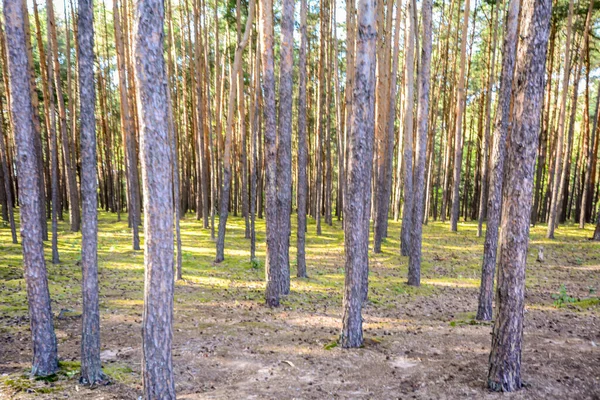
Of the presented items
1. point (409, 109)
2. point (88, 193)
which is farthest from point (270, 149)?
point (409, 109)

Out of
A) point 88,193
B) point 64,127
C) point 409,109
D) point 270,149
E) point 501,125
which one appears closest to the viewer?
point 88,193

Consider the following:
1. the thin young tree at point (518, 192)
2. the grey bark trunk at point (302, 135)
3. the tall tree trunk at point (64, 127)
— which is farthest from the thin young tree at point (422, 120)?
the tall tree trunk at point (64, 127)

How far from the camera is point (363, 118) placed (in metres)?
6.48

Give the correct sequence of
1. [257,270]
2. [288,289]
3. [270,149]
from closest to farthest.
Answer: [270,149], [288,289], [257,270]

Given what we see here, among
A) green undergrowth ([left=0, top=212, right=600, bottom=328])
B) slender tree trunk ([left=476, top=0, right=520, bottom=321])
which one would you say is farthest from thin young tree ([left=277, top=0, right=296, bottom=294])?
slender tree trunk ([left=476, top=0, right=520, bottom=321])

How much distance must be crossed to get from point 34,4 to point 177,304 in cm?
1428

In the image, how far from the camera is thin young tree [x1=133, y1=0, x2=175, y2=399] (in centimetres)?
409

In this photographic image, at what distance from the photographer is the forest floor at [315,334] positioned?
219 inches

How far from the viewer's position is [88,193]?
520 cm

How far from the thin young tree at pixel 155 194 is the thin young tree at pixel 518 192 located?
13.8 ft

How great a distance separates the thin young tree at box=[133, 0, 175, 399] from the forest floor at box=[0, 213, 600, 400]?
1258mm

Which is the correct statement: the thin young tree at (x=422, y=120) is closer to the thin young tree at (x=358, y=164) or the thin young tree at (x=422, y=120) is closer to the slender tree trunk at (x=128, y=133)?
the thin young tree at (x=358, y=164)

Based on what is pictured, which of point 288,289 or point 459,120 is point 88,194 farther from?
point 459,120

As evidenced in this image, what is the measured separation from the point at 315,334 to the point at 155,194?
4987 millimetres
